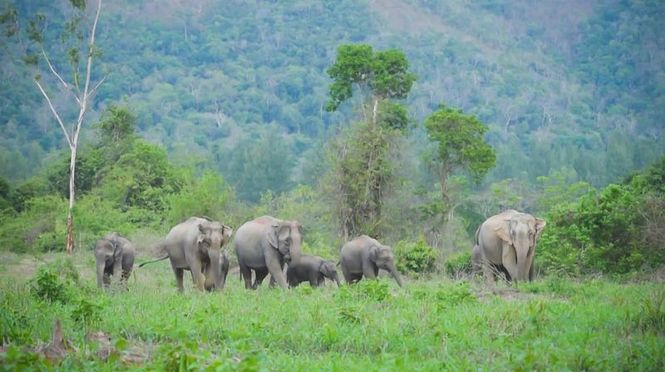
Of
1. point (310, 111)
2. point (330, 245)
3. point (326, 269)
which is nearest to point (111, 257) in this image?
point (326, 269)

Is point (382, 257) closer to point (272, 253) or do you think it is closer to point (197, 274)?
Result: point (272, 253)

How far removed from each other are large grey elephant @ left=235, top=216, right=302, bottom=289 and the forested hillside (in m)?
70.4

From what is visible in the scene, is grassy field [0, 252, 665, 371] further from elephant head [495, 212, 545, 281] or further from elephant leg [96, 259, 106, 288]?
elephant leg [96, 259, 106, 288]

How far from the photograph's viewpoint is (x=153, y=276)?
2902cm

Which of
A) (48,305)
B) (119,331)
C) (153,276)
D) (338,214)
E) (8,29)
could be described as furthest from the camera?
(8,29)

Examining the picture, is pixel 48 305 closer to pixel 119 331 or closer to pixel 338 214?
pixel 119 331

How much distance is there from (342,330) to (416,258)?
56.8ft

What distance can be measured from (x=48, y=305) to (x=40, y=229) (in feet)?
101

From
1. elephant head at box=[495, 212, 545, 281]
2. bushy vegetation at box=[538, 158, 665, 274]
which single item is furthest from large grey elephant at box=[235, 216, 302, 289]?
bushy vegetation at box=[538, 158, 665, 274]

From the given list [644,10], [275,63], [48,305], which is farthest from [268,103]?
[48,305]

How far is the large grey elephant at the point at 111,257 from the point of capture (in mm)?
22922

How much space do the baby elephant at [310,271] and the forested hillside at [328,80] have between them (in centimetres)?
6978

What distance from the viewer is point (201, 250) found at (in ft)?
70.7

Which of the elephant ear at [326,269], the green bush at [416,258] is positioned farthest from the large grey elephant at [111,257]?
the green bush at [416,258]
